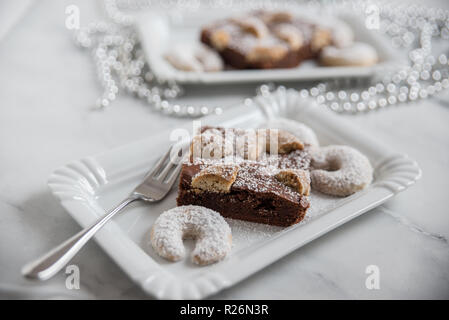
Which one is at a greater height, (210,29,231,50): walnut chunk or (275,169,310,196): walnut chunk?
(210,29,231,50): walnut chunk

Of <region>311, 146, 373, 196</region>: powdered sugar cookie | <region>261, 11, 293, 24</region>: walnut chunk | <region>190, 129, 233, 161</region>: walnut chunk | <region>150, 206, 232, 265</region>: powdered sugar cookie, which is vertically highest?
<region>261, 11, 293, 24</region>: walnut chunk

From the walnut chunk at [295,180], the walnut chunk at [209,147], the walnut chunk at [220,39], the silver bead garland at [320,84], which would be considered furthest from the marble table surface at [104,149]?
the walnut chunk at [209,147]

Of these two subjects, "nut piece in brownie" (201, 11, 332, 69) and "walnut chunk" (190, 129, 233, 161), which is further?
"nut piece in brownie" (201, 11, 332, 69)

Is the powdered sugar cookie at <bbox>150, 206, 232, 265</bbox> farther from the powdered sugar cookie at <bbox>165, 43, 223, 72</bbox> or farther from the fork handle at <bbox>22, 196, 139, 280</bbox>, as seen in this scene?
the powdered sugar cookie at <bbox>165, 43, 223, 72</bbox>

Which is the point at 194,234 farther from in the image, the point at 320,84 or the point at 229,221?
the point at 320,84

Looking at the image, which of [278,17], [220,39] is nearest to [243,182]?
[220,39]

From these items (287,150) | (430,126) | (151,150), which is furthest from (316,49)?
(151,150)

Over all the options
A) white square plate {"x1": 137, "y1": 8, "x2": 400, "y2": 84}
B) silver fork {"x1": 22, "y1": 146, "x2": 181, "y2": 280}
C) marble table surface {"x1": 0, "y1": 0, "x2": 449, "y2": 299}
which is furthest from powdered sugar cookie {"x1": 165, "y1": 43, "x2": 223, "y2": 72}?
silver fork {"x1": 22, "y1": 146, "x2": 181, "y2": 280}
